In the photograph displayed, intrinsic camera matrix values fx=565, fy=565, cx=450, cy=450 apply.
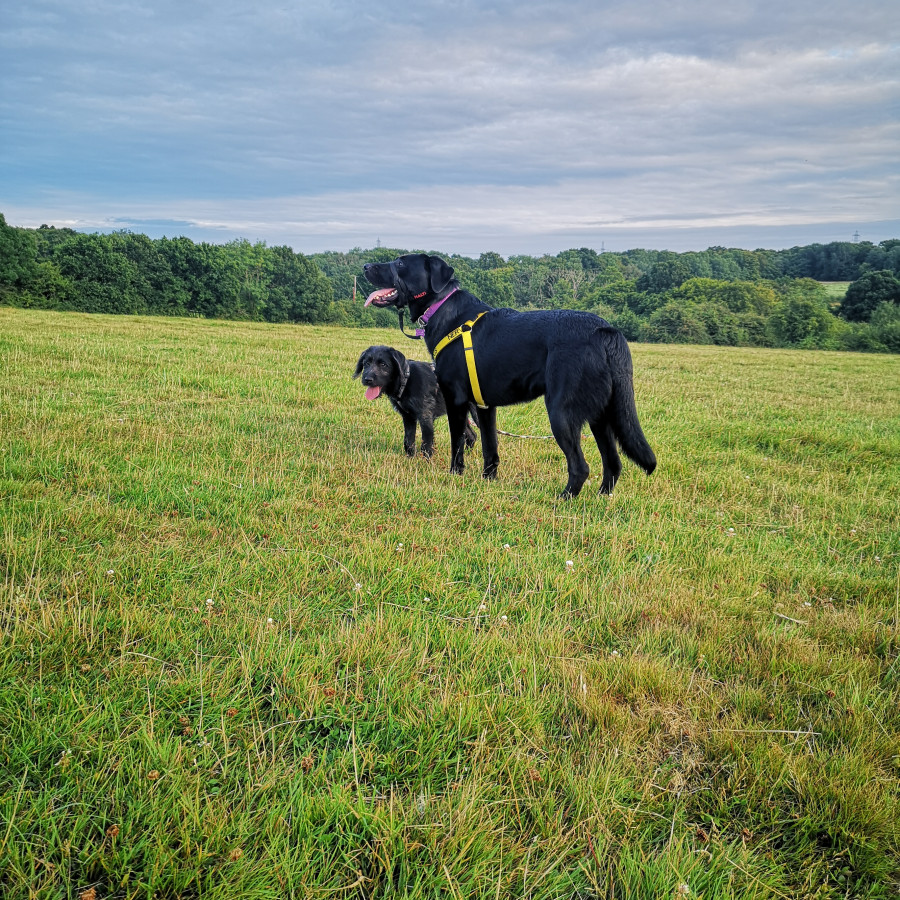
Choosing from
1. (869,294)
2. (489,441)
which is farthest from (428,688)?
(869,294)

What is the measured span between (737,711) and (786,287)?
3930 inches

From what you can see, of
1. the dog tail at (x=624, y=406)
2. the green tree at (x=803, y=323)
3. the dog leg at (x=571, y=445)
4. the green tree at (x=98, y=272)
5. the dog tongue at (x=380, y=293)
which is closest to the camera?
the dog tail at (x=624, y=406)

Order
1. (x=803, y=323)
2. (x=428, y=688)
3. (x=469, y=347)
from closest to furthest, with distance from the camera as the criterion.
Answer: (x=428, y=688)
(x=469, y=347)
(x=803, y=323)

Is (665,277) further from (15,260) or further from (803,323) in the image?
(15,260)

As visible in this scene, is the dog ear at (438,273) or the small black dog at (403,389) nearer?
the dog ear at (438,273)

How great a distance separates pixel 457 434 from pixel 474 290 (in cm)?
5429

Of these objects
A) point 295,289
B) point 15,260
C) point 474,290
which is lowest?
point 474,290

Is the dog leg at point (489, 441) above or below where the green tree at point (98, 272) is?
below

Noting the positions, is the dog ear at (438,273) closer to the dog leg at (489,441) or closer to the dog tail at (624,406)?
the dog leg at (489,441)

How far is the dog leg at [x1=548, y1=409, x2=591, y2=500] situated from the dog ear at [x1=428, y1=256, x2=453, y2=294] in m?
2.01

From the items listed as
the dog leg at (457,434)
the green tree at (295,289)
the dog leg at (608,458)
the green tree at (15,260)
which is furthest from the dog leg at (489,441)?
the green tree at (295,289)

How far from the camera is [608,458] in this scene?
555 centimetres

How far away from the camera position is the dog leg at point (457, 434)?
6059 millimetres

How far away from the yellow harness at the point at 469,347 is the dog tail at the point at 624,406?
1.35 meters
